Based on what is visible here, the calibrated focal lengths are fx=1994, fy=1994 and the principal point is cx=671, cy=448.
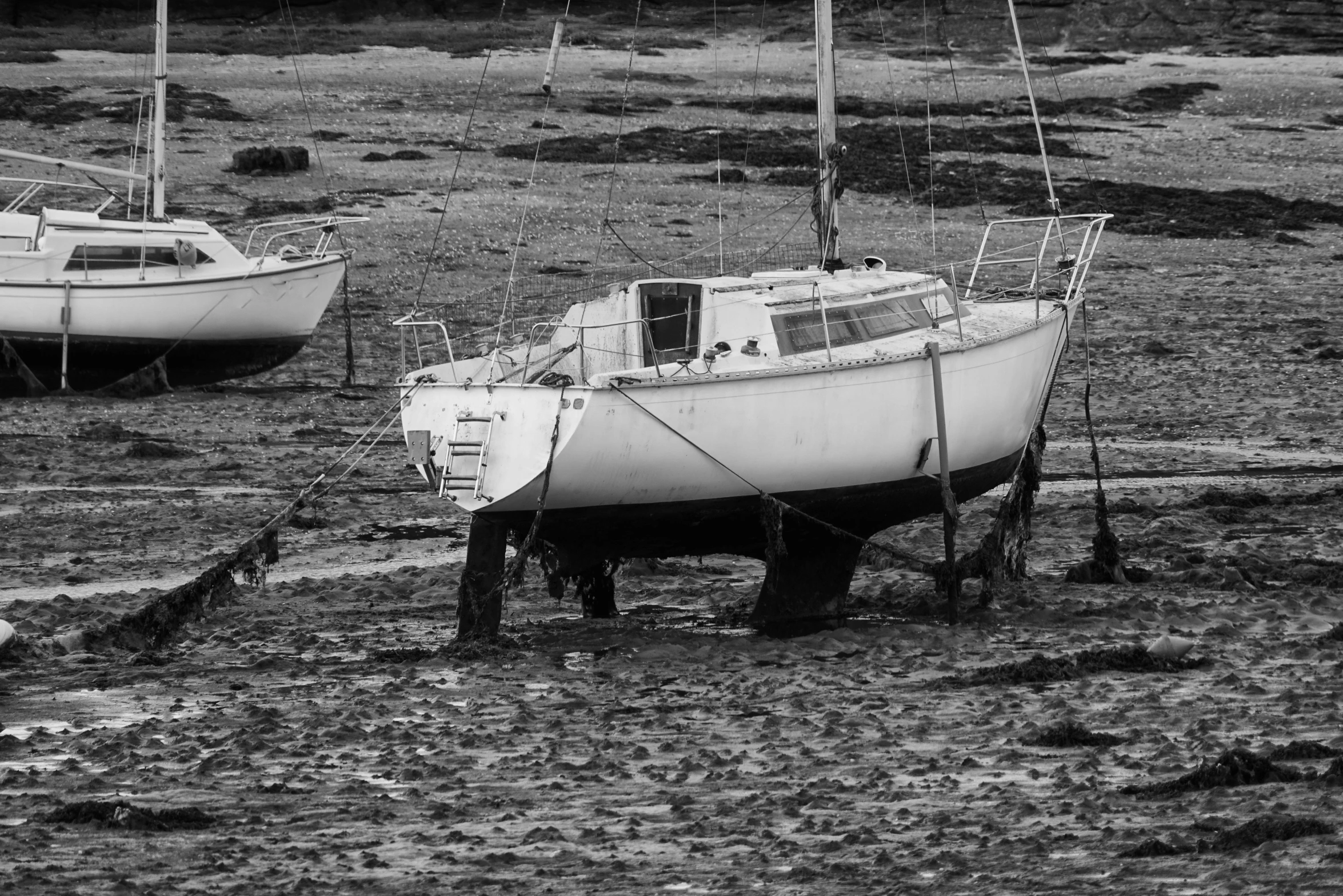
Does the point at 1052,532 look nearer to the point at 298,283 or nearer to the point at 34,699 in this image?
the point at 34,699

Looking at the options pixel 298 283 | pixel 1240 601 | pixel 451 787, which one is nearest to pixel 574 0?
pixel 298 283

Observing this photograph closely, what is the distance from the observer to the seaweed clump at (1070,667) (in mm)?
11391

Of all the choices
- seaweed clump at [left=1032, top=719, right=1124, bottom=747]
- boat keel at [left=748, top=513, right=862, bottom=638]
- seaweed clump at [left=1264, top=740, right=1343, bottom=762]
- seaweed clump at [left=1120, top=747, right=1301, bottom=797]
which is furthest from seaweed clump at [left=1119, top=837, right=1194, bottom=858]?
boat keel at [left=748, top=513, right=862, bottom=638]

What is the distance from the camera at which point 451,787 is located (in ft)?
30.9

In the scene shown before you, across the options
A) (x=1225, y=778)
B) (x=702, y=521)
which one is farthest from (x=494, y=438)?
(x=1225, y=778)

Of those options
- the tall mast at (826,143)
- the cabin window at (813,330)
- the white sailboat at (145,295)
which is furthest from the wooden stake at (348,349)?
the cabin window at (813,330)

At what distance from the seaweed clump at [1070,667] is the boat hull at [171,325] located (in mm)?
15869

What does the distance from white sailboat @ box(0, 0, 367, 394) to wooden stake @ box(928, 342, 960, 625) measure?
13.3 metres

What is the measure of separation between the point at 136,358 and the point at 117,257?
131cm

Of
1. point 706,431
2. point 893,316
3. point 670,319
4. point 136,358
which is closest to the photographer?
point 706,431

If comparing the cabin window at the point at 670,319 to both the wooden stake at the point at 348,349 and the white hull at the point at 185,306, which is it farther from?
the white hull at the point at 185,306

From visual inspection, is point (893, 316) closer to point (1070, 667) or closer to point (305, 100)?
point (1070, 667)

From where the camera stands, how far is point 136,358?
2517 cm

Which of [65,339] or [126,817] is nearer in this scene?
[126,817]
